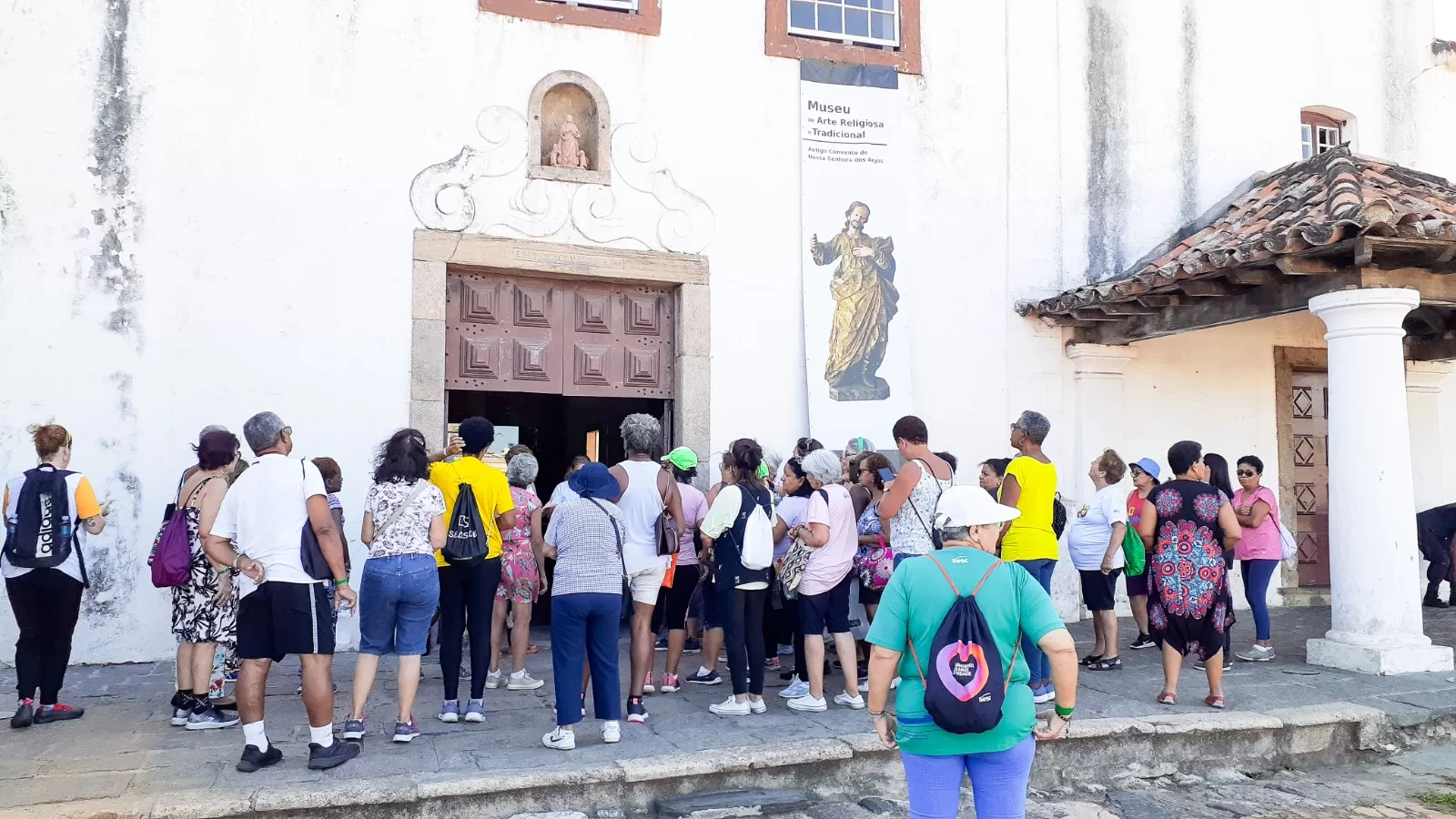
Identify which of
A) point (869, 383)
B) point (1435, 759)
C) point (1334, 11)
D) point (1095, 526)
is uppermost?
point (1334, 11)

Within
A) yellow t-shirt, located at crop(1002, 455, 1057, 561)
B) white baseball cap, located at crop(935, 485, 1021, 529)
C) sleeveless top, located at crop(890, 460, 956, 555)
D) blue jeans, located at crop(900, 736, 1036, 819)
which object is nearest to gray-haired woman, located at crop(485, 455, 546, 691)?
sleeveless top, located at crop(890, 460, 956, 555)

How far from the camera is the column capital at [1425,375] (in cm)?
1109

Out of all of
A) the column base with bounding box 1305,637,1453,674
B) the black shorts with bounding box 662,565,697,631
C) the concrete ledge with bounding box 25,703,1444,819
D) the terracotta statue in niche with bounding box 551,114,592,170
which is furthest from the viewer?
the terracotta statue in niche with bounding box 551,114,592,170

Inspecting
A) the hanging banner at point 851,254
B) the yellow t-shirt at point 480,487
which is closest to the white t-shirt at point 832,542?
A: the yellow t-shirt at point 480,487

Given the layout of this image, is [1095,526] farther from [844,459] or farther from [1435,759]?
[1435,759]

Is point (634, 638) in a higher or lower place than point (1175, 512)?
lower

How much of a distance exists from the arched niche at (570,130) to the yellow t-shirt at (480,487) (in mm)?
3411

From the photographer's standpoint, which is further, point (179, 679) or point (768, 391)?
point (768, 391)

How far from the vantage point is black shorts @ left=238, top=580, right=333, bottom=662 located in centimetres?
491

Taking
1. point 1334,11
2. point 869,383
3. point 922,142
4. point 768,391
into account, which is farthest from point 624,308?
point 1334,11

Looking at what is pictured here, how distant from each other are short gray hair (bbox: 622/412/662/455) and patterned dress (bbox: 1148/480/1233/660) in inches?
116

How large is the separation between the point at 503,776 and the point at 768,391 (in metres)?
4.80

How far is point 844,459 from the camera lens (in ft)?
26.1

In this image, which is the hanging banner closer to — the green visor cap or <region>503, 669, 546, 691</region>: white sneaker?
the green visor cap
